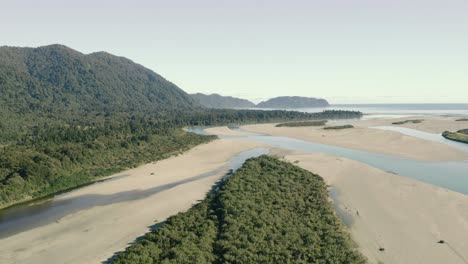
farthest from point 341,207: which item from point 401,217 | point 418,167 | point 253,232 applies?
point 418,167

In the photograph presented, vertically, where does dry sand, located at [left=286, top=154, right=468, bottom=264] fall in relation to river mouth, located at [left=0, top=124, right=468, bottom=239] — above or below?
below

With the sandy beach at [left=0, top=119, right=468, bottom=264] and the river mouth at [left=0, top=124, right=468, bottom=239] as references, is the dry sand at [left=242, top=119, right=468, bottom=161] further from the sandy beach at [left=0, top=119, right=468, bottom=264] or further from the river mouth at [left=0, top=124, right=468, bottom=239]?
the river mouth at [left=0, top=124, right=468, bottom=239]

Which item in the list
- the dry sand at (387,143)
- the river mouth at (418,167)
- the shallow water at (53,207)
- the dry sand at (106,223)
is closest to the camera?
the dry sand at (106,223)

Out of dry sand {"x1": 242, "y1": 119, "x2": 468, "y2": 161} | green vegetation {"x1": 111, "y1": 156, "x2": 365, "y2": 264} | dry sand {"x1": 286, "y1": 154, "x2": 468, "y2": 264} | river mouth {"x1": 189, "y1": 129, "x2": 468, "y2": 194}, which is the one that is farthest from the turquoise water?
green vegetation {"x1": 111, "y1": 156, "x2": 365, "y2": 264}

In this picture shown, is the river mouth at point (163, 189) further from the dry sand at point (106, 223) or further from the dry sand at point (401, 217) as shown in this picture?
the dry sand at point (401, 217)

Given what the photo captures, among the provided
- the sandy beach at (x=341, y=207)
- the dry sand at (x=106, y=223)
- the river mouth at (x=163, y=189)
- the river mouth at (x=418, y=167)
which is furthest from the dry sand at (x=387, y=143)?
the dry sand at (x=106, y=223)

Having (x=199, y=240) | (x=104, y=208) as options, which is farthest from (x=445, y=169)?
(x=104, y=208)
